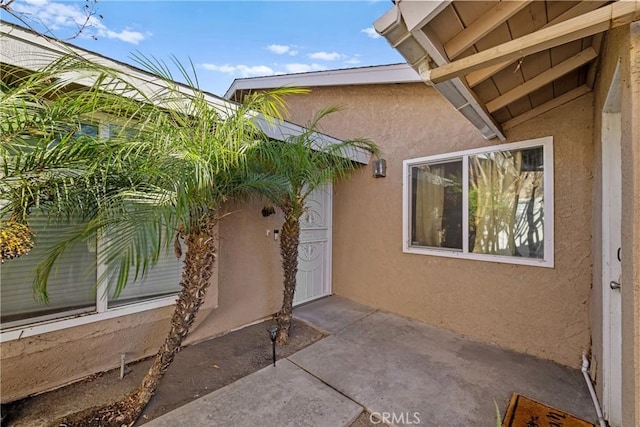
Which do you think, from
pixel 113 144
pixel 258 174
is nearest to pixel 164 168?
pixel 113 144

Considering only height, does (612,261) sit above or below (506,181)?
below

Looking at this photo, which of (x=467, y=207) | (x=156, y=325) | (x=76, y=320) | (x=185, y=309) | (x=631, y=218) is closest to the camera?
(x=631, y=218)

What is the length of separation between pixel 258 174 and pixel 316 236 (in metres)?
2.77

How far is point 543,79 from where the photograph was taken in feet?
9.39

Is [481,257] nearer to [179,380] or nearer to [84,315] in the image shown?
[179,380]

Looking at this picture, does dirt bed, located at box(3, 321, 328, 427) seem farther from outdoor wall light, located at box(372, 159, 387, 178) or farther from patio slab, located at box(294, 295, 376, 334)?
outdoor wall light, located at box(372, 159, 387, 178)

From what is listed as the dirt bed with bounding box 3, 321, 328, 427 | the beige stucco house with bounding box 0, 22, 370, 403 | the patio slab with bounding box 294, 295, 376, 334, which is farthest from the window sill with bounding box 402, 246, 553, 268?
A: the beige stucco house with bounding box 0, 22, 370, 403

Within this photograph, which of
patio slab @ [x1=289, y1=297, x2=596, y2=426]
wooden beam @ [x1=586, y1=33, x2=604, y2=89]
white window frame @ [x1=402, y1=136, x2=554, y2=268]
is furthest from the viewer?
white window frame @ [x1=402, y1=136, x2=554, y2=268]

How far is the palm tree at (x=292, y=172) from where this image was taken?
352cm

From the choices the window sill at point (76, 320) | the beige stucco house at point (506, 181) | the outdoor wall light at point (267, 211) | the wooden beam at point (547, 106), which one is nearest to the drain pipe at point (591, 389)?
the beige stucco house at point (506, 181)

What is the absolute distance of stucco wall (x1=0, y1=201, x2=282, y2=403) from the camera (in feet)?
8.80

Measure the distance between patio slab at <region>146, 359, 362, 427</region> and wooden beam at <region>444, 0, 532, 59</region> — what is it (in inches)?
129

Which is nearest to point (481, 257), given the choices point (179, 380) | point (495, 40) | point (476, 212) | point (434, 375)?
point (476, 212)

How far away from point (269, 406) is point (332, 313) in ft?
8.48
